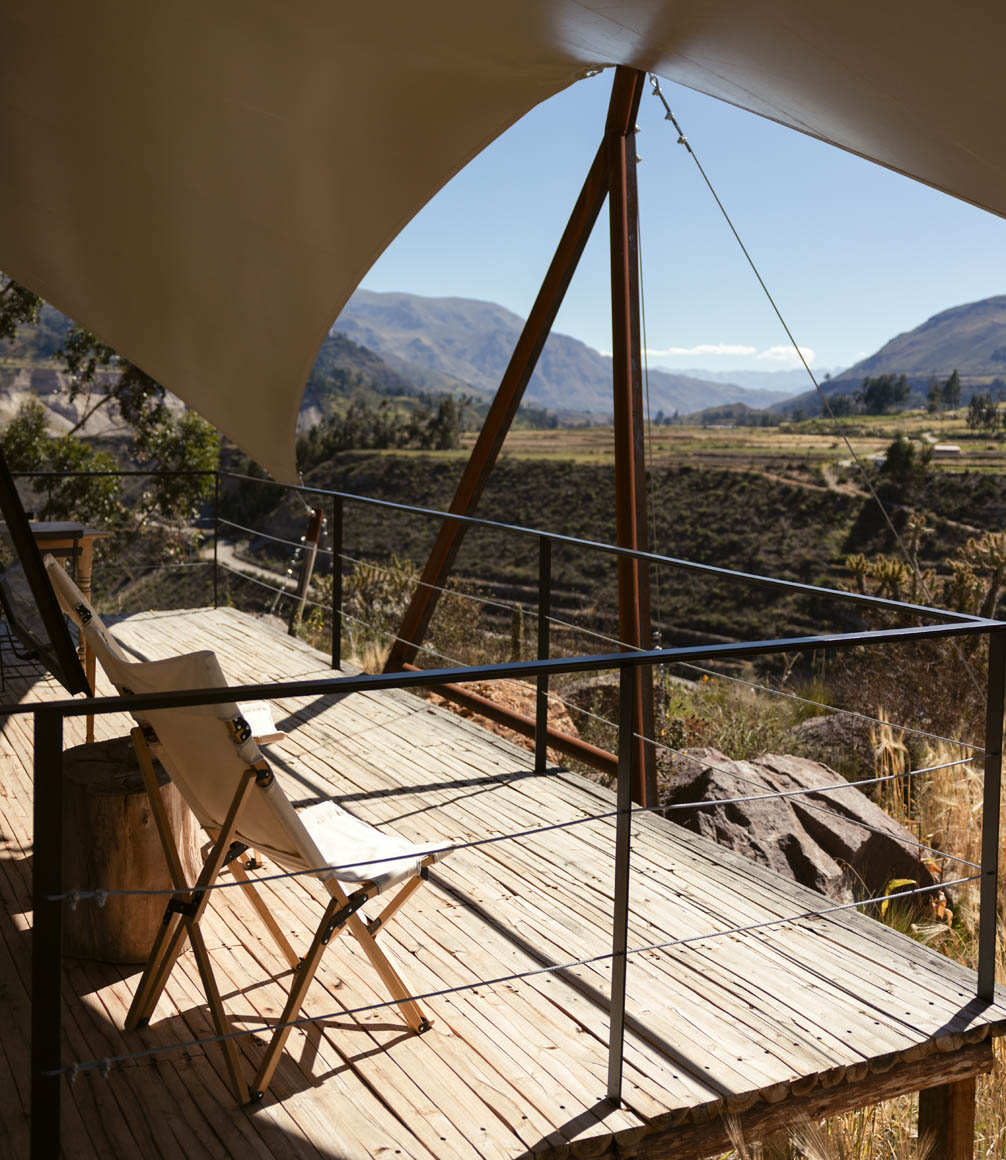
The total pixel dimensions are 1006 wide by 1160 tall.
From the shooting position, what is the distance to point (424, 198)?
379 centimetres

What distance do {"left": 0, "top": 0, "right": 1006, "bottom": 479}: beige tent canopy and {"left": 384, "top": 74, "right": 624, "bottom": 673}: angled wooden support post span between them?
64 centimetres

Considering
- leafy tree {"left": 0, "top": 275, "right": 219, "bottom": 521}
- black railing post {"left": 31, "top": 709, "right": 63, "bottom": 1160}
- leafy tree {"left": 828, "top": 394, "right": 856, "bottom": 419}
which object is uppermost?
leafy tree {"left": 828, "top": 394, "right": 856, "bottom": 419}

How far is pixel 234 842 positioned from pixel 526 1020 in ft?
2.38

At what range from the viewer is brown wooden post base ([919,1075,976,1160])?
2469 millimetres

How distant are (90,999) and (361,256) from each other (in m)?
2.78

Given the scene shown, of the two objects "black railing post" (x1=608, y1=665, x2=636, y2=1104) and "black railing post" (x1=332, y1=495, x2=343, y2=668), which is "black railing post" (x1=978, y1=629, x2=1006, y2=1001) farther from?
"black railing post" (x1=332, y1=495, x2=343, y2=668)

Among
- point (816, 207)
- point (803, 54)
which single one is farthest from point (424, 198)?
point (816, 207)

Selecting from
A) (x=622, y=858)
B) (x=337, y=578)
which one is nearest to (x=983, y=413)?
(x=337, y=578)

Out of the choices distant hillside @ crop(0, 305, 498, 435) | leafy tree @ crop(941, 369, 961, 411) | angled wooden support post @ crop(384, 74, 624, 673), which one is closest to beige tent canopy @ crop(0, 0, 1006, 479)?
angled wooden support post @ crop(384, 74, 624, 673)

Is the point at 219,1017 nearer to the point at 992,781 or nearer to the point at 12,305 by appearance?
the point at 992,781

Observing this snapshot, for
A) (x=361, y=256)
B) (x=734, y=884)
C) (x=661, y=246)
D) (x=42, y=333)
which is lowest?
(x=734, y=884)

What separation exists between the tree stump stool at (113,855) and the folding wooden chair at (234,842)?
218 millimetres

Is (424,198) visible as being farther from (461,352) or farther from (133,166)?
(461,352)

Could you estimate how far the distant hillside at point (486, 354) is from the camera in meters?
113
